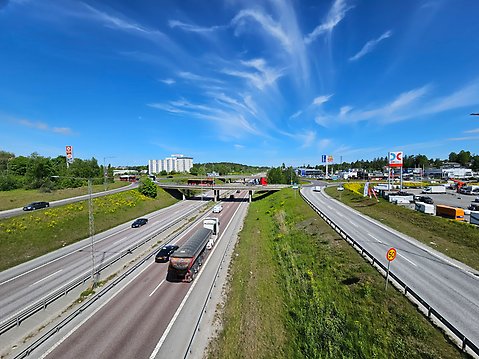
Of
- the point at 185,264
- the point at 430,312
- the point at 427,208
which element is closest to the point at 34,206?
the point at 185,264

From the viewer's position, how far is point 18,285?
89.5ft

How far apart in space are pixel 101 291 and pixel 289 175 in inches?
5104

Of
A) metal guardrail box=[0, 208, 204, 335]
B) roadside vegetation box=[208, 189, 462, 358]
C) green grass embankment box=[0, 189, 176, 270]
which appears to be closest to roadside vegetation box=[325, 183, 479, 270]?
roadside vegetation box=[208, 189, 462, 358]

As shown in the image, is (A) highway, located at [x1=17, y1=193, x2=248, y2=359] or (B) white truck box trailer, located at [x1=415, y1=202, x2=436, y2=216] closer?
(A) highway, located at [x1=17, y1=193, x2=248, y2=359]

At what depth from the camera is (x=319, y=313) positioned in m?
20.7

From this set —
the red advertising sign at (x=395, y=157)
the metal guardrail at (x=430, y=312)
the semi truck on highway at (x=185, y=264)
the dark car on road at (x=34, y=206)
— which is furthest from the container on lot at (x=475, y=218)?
the dark car on road at (x=34, y=206)

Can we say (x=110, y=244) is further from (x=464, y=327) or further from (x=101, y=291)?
(x=464, y=327)

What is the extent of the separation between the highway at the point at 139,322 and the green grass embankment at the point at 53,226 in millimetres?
20553

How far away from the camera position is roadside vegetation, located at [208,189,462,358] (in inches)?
636

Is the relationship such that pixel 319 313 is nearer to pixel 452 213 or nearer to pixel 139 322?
pixel 139 322

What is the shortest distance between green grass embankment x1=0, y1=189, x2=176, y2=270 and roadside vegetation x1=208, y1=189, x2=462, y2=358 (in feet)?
101

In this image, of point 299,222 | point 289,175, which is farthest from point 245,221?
point 289,175

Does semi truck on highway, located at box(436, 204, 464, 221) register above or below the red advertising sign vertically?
below

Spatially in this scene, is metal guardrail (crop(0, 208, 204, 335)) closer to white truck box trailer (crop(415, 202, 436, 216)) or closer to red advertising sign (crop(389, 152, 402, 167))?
white truck box trailer (crop(415, 202, 436, 216))
